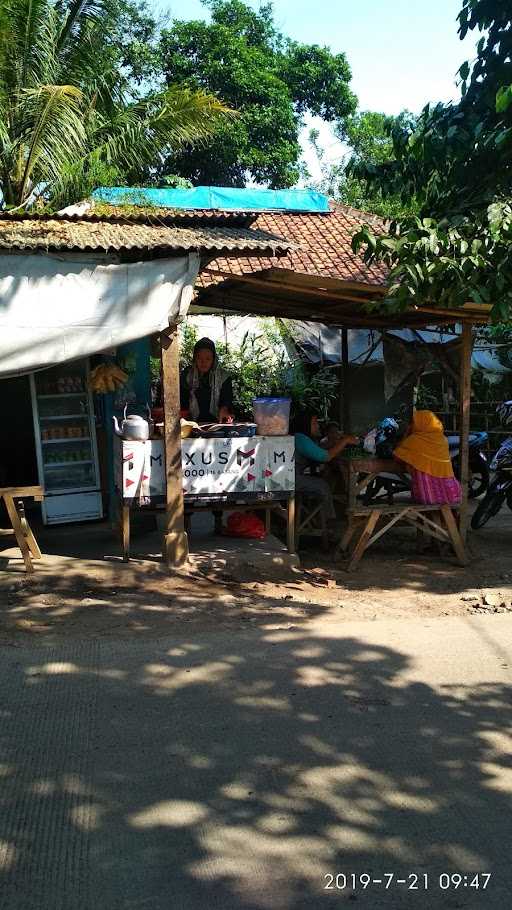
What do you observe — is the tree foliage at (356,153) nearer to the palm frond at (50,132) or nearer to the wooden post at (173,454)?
the palm frond at (50,132)

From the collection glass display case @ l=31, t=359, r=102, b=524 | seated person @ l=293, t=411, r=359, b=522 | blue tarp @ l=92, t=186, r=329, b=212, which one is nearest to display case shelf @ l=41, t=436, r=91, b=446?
glass display case @ l=31, t=359, r=102, b=524

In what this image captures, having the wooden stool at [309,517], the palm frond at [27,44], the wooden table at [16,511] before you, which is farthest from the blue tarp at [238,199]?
the wooden table at [16,511]

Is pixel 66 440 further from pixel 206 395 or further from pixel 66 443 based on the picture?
pixel 206 395

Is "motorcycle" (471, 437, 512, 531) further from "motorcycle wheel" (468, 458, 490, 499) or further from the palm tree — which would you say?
the palm tree

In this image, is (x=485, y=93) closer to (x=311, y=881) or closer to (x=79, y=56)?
(x=311, y=881)

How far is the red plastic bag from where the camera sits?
750cm

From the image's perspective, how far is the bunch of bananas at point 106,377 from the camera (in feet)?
25.5

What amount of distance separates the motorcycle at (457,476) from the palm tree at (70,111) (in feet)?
19.6

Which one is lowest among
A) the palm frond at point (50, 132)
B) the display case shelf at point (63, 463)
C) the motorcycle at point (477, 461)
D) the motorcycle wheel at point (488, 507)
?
the motorcycle wheel at point (488, 507)

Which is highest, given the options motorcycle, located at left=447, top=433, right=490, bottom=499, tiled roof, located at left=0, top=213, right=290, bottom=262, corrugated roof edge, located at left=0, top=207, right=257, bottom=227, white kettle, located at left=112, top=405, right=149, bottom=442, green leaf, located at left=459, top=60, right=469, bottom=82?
green leaf, located at left=459, top=60, right=469, bottom=82

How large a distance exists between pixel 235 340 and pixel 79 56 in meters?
5.62

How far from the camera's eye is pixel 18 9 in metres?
10.9

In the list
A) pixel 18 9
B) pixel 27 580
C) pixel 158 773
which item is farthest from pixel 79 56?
pixel 158 773

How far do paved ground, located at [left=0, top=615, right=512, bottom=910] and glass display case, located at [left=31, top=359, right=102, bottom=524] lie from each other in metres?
3.65
